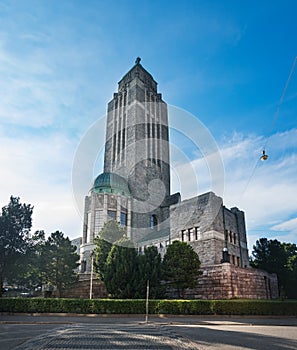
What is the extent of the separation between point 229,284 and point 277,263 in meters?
13.9

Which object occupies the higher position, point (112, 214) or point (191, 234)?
point (112, 214)

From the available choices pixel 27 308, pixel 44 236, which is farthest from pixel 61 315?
pixel 44 236

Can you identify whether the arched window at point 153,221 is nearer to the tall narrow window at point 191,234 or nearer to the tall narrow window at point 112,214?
the tall narrow window at point 112,214

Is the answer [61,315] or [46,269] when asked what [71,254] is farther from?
[61,315]

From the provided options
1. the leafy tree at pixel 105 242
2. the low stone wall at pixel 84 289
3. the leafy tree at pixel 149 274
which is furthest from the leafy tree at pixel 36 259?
the leafy tree at pixel 149 274

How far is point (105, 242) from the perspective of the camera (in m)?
28.0

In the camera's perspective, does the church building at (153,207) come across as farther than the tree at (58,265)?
No

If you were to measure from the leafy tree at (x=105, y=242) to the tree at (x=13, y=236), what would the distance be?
788 centimetres

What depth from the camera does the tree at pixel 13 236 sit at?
29562 mm

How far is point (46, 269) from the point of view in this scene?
2855 cm

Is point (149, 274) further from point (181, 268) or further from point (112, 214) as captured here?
point (112, 214)

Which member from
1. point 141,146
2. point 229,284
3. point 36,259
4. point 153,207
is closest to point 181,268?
point 229,284

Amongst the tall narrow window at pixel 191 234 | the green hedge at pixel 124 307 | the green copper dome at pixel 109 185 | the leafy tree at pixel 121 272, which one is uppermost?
the green copper dome at pixel 109 185

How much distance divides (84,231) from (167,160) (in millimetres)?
21629
